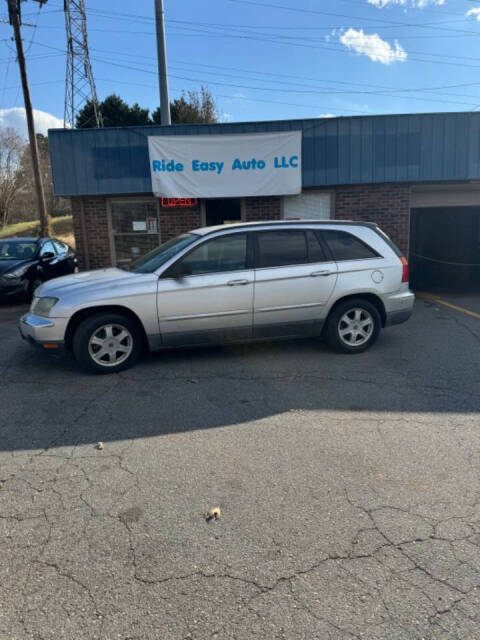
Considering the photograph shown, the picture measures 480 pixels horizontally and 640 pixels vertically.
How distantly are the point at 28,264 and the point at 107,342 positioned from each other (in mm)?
6134

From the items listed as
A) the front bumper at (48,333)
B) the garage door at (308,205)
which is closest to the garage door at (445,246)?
the garage door at (308,205)

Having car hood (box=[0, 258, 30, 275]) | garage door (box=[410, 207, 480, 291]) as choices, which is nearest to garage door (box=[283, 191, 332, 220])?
garage door (box=[410, 207, 480, 291])

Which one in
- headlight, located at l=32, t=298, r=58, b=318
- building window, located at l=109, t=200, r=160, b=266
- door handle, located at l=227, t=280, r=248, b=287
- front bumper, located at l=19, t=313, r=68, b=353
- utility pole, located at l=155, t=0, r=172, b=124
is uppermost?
utility pole, located at l=155, t=0, r=172, b=124

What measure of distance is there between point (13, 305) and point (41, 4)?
1508 centimetres

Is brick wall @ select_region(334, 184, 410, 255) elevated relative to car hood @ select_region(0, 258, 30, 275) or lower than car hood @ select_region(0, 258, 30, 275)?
elevated

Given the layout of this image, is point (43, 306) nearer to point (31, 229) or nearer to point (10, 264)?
point (10, 264)

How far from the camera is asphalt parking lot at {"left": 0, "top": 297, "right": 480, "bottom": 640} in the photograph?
2.11 meters

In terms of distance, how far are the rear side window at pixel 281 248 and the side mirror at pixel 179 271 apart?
880mm

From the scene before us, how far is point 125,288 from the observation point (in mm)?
5281

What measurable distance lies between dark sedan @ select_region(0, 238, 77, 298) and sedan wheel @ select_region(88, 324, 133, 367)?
561 cm

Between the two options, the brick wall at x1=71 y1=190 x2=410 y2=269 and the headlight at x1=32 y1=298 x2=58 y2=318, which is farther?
the brick wall at x1=71 y1=190 x2=410 y2=269

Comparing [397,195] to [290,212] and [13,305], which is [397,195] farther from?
[13,305]

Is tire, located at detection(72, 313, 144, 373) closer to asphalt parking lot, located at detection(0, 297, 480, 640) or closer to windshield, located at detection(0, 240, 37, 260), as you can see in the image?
asphalt parking lot, located at detection(0, 297, 480, 640)

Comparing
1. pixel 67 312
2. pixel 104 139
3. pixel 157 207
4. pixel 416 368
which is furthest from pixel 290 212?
pixel 67 312
